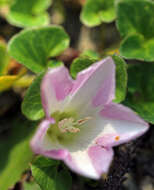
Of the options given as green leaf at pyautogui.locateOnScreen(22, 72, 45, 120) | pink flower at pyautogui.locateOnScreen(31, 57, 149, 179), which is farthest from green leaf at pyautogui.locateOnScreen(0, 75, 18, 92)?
pink flower at pyautogui.locateOnScreen(31, 57, 149, 179)

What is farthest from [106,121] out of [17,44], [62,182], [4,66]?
[4,66]

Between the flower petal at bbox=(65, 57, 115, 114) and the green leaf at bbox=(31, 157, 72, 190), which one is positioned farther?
the green leaf at bbox=(31, 157, 72, 190)

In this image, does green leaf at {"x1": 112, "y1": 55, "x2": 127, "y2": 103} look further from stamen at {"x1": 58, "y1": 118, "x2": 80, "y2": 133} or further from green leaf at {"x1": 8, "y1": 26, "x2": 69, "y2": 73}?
green leaf at {"x1": 8, "y1": 26, "x2": 69, "y2": 73}

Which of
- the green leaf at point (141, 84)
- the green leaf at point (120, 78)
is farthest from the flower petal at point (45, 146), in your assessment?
the green leaf at point (141, 84)

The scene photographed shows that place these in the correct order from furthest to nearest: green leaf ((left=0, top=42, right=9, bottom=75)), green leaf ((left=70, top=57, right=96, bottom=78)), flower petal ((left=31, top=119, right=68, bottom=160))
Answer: green leaf ((left=0, top=42, right=9, bottom=75)), green leaf ((left=70, top=57, right=96, bottom=78)), flower petal ((left=31, top=119, right=68, bottom=160))

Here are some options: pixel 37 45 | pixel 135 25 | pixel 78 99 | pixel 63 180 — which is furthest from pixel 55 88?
pixel 135 25

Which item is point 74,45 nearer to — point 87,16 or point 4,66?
point 87,16

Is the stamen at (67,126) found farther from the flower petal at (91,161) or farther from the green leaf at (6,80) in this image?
the green leaf at (6,80)
